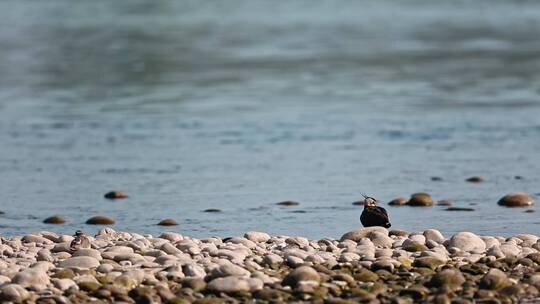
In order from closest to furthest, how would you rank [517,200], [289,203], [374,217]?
1. [374,217]
2. [517,200]
3. [289,203]

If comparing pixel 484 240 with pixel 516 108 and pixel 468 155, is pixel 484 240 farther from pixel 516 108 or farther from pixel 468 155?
pixel 516 108

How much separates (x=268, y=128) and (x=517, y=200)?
292 inches

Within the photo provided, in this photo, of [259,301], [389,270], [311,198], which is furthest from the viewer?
[311,198]

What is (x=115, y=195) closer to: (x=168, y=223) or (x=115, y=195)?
(x=115, y=195)

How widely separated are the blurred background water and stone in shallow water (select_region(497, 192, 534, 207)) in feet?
0.60

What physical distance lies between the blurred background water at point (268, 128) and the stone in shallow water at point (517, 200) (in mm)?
184

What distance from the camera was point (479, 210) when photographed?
1357 centimetres

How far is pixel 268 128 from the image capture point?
20672mm

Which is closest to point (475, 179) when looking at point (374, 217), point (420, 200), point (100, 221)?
point (420, 200)

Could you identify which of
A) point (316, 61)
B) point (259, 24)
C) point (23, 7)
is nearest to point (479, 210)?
point (316, 61)

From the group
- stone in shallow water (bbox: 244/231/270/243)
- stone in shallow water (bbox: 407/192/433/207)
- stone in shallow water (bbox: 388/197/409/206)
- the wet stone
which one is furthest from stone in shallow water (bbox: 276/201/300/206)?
stone in shallow water (bbox: 244/231/270/243)

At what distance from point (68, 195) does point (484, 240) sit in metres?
6.04

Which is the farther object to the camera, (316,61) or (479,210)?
(316,61)

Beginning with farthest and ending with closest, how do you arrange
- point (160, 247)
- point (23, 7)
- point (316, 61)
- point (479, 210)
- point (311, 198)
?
point (23, 7) → point (316, 61) → point (311, 198) → point (479, 210) → point (160, 247)
